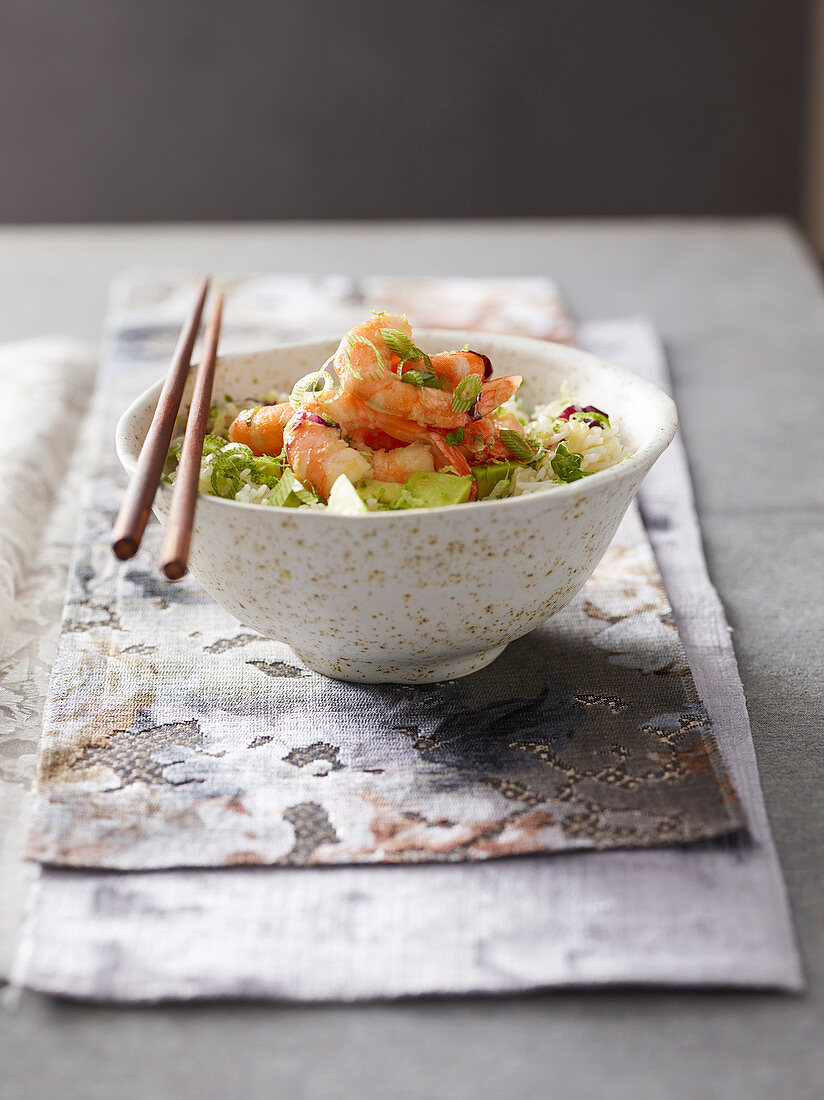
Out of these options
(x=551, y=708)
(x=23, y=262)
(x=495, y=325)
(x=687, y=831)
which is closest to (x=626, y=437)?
(x=551, y=708)

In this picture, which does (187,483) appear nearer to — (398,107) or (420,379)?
(420,379)

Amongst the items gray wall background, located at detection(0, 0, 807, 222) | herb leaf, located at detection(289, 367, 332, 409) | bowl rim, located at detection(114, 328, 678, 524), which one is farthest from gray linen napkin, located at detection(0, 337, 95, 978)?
gray wall background, located at detection(0, 0, 807, 222)

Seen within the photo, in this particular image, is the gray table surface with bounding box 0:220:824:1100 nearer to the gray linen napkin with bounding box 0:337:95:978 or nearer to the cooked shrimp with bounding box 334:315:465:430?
the gray linen napkin with bounding box 0:337:95:978

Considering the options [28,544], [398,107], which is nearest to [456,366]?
[28,544]

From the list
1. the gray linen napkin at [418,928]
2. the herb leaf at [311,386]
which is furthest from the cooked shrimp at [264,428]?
the gray linen napkin at [418,928]

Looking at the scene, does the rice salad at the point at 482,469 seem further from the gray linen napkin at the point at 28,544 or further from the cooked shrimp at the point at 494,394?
the gray linen napkin at the point at 28,544

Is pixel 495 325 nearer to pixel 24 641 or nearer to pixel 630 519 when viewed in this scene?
pixel 630 519
